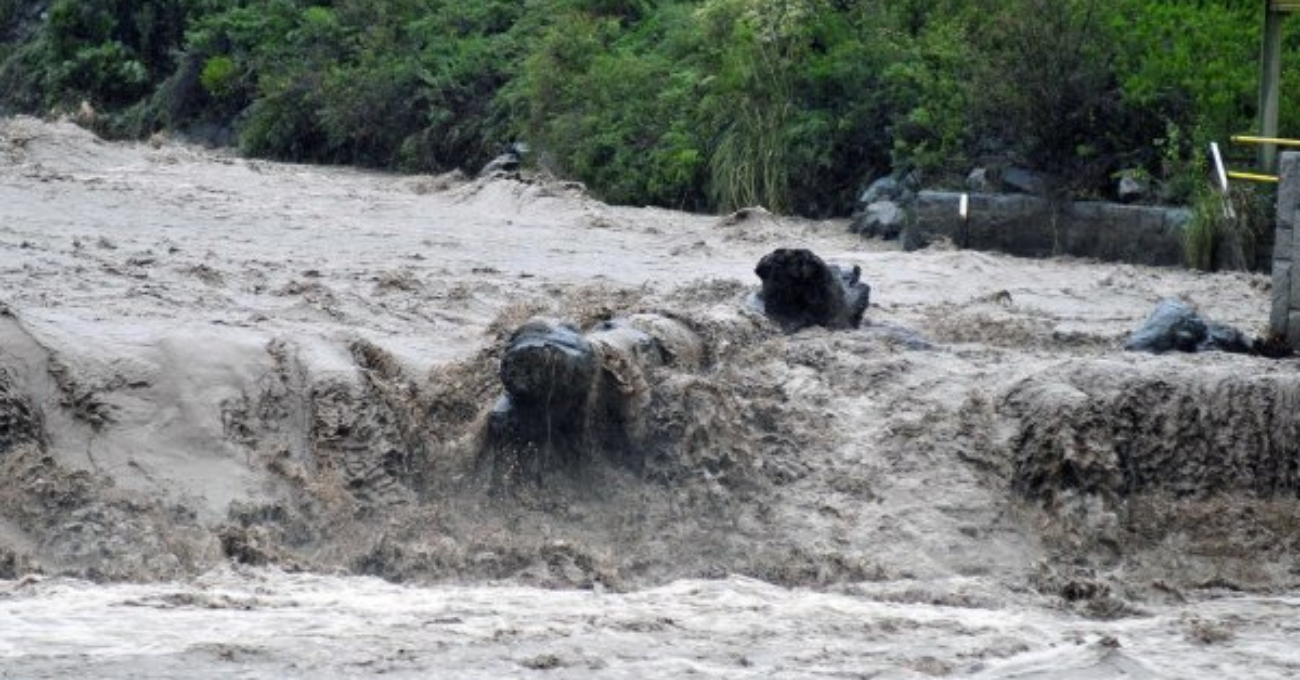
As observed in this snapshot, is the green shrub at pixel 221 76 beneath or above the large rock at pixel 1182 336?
above

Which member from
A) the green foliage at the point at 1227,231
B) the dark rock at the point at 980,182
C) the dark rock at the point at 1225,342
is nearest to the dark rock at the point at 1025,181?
the dark rock at the point at 980,182

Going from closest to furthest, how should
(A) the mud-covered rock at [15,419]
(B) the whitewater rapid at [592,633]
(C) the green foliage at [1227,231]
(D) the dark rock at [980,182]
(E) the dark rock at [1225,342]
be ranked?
(B) the whitewater rapid at [592,633], (A) the mud-covered rock at [15,419], (E) the dark rock at [1225,342], (C) the green foliage at [1227,231], (D) the dark rock at [980,182]

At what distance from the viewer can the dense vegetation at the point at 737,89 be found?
18.0m

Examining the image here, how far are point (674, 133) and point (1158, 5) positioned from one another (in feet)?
15.5

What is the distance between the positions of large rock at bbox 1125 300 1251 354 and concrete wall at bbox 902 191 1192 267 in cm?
479

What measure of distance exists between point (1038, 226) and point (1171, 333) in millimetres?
5431

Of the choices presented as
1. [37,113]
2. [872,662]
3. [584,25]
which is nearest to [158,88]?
[37,113]

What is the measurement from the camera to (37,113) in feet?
98.5

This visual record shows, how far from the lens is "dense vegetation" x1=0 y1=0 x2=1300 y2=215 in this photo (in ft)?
59.2

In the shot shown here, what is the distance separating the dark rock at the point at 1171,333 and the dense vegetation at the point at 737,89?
5280 millimetres

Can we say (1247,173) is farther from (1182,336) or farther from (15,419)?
(15,419)

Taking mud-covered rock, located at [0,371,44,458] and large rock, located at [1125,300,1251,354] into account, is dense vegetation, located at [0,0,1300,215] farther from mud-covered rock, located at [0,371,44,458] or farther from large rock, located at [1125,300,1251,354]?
mud-covered rock, located at [0,371,44,458]

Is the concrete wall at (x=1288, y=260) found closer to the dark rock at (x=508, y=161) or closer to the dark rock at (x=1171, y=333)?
the dark rock at (x=1171, y=333)

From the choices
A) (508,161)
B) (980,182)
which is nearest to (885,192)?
(980,182)
